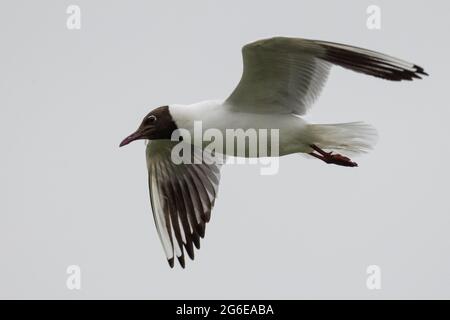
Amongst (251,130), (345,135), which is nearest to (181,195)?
(251,130)

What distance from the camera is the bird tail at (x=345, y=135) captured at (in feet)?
23.3

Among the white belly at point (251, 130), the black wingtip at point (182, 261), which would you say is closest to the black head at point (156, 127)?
the white belly at point (251, 130)

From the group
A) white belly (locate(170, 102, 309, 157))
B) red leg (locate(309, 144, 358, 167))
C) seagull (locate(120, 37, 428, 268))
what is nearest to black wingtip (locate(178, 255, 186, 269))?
seagull (locate(120, 37, 428, 268))

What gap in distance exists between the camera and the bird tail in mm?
7113

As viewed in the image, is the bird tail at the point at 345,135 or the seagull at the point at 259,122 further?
the bird tail at the point at 345,135

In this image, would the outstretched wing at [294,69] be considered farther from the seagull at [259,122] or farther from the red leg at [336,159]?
the red leg at [336,159]

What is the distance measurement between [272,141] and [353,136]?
58cm

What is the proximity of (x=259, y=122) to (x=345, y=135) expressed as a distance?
0.63 metres

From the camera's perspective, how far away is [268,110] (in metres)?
7.09

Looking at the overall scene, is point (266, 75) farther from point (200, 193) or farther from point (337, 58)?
point (200, 193)

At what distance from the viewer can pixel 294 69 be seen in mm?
6820

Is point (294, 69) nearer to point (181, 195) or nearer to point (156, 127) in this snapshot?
point (156, 127)

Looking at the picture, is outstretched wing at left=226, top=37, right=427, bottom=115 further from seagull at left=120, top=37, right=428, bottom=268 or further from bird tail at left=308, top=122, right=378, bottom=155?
bird tail at left=308, top=122, right=378, bottom=155

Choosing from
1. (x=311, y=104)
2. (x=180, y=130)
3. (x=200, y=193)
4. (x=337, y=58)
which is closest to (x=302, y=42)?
(x=337, y=58)
